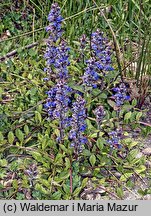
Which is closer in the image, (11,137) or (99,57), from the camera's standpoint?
(11,137)

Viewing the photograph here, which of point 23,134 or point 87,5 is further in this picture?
point 87,5

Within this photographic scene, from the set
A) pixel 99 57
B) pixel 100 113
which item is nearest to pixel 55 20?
pixel 99 57

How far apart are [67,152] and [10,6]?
187cm

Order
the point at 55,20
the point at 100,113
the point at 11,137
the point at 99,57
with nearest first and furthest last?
the point at 100,113 → the point at 11,137 → the point at 55,20 → the point at 99,57

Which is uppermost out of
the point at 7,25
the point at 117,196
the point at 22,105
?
the point at 7,25

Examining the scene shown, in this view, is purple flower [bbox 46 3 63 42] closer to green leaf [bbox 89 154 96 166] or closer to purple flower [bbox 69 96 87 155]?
purple flower [bbox 69 96 87 155]

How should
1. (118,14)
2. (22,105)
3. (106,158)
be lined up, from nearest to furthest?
(106,158)
(22,105)
(118,14)

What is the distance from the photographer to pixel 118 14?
404cm

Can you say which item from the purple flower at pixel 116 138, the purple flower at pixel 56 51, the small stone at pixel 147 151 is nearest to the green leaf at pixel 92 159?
the purple flower at pixel 116 138

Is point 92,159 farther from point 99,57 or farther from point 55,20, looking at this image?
point 55,20

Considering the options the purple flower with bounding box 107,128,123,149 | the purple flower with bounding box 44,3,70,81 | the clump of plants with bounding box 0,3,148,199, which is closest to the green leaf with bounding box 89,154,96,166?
the clump of plants with bounding box 0,3,148,199

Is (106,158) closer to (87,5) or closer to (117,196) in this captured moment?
(117,196)

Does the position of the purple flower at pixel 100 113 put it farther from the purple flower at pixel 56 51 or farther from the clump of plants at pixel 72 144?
the purple flower at pixel 56 51

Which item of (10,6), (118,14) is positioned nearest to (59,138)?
(118,14)
